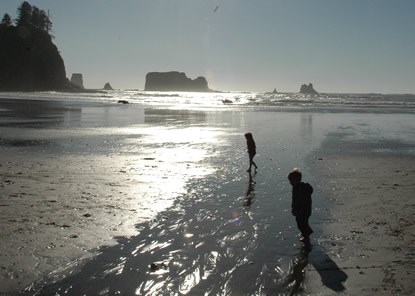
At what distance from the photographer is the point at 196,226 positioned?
798 centimetres

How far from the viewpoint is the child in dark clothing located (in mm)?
7176

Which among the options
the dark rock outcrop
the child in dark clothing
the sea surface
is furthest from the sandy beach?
the dark rock outcrop

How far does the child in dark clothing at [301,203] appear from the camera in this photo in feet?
23.5

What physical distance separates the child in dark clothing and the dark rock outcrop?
127784 mm

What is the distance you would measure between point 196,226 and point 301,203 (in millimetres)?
2046

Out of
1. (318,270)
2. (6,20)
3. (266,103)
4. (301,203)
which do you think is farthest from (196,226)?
(6,20)

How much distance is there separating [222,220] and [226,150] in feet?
35.7

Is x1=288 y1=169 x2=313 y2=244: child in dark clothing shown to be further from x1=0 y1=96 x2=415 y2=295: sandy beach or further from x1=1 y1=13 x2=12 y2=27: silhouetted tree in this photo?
x1=1 y1=13 x2=12 y2=27: silhouetted tree

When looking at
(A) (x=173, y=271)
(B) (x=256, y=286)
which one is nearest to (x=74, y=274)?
(A) (x=173, y=271)

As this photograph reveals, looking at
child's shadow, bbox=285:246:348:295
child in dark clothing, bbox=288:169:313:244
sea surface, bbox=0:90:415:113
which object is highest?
sea surface, bbox=0:90:415:113

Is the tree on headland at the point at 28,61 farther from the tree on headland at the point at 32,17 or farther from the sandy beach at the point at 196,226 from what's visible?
the sandy beach at the point at 196,226

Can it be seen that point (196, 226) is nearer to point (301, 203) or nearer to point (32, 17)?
point (301, 203)

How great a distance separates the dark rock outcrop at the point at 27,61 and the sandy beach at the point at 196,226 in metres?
119

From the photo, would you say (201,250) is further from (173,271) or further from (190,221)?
(190,221)
